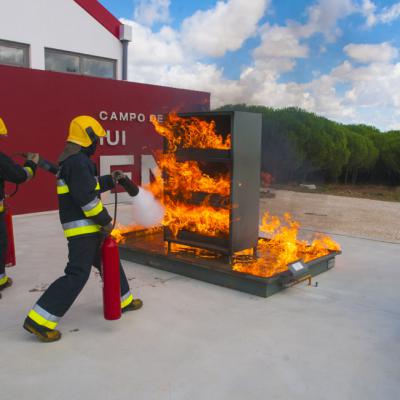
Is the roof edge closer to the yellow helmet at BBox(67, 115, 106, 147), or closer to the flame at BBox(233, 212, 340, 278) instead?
the flame at BBox(233, 212, 340, 278)

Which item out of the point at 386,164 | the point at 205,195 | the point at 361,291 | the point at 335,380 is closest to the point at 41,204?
the point at 205,195

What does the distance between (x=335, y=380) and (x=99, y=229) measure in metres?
2.13

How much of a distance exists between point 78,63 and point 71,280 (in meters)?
11.4

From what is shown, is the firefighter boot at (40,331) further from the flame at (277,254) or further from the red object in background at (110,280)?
the flame at (277,254)

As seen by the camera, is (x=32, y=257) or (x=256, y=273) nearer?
(x=256, y=273)

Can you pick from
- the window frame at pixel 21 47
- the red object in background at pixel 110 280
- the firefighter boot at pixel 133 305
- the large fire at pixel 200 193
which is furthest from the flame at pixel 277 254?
the window frame at pixel 21 47

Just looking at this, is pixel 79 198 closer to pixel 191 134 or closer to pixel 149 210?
pixel 191 134

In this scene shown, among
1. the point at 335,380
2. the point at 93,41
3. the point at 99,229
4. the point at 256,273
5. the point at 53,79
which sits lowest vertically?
the point at 335,380

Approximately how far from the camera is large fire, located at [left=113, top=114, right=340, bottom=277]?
4.88m

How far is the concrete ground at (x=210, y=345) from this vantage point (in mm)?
2836

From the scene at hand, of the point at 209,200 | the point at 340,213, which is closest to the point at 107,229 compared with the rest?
the point at 209,200

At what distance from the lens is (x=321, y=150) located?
11977 millimetres

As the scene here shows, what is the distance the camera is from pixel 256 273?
461 centimetres

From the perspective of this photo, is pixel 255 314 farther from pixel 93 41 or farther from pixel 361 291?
pixel 93 41
